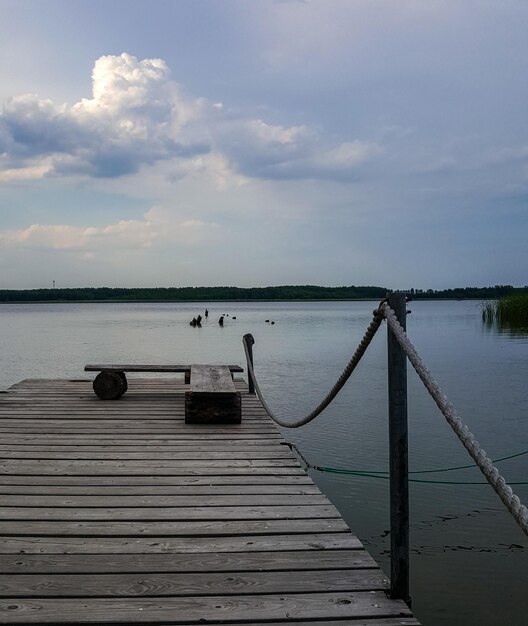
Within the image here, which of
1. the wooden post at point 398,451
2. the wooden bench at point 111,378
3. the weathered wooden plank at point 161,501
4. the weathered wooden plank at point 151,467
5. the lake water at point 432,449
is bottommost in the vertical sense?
the lake water at point 432,449

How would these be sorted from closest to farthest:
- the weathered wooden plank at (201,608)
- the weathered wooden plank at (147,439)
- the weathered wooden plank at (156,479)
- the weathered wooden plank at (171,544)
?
the weathered wooden plank at (201,608), the weathered wooden plank at (171,544), the weathered wooden plank at (156,479), the weathered wooden plank at (147,439)

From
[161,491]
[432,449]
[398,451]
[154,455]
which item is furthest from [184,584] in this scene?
[432,449]

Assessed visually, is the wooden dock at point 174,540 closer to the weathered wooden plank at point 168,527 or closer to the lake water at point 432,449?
the weathered wooden plank at point 168,527

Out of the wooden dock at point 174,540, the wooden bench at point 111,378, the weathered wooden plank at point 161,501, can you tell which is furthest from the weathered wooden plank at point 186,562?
the wooden bench at point 111,378

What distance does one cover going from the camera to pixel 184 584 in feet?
9.94

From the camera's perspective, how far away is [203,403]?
7082mm

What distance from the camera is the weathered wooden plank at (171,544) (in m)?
3.41

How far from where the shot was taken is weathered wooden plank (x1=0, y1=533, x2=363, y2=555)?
3410 mm

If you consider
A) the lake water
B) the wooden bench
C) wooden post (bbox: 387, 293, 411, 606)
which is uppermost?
wooden post (bbox: 387, 293, 411, 606)

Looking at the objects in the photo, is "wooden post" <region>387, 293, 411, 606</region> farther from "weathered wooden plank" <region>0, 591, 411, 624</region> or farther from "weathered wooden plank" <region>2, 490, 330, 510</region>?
"weathered wooden plank" <region>2, 490, 330, 510</region>

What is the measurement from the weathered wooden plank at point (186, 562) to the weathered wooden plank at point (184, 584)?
6cm

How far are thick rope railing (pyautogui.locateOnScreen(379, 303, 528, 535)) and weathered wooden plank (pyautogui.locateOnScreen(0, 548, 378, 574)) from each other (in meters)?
1.12

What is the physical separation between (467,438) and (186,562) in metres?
1.67

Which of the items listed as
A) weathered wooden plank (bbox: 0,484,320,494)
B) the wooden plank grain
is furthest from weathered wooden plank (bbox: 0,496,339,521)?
weathered wooden plank (bbox: 0,484,320,494)
